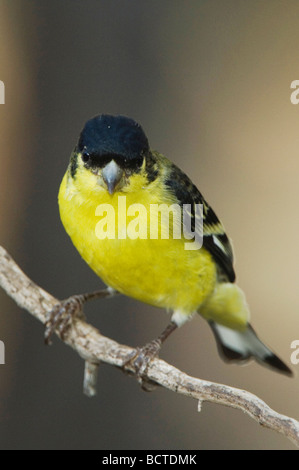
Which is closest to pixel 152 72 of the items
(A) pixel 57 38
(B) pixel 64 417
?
(A) pixel 57 38

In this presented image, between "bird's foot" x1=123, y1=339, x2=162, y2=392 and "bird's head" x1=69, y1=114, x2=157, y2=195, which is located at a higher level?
"bird's head" x1=69, y1=114, x2=157, y2=195

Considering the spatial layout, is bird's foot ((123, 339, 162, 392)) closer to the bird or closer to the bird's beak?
the bird

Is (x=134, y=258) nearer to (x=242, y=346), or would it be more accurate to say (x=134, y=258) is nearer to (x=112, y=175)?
(x=112, y=175)

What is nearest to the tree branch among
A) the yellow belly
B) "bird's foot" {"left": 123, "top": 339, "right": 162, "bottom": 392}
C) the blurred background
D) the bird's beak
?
"bird's foot" {"left": 123, "top": 339, "right": 162, "bottom": 392}

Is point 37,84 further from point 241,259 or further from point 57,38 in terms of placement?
point 241,259

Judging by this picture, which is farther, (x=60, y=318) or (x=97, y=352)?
(x=60, y=318)

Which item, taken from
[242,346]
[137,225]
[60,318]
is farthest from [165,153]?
[137,225]

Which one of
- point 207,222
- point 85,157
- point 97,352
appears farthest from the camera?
point 207,222
